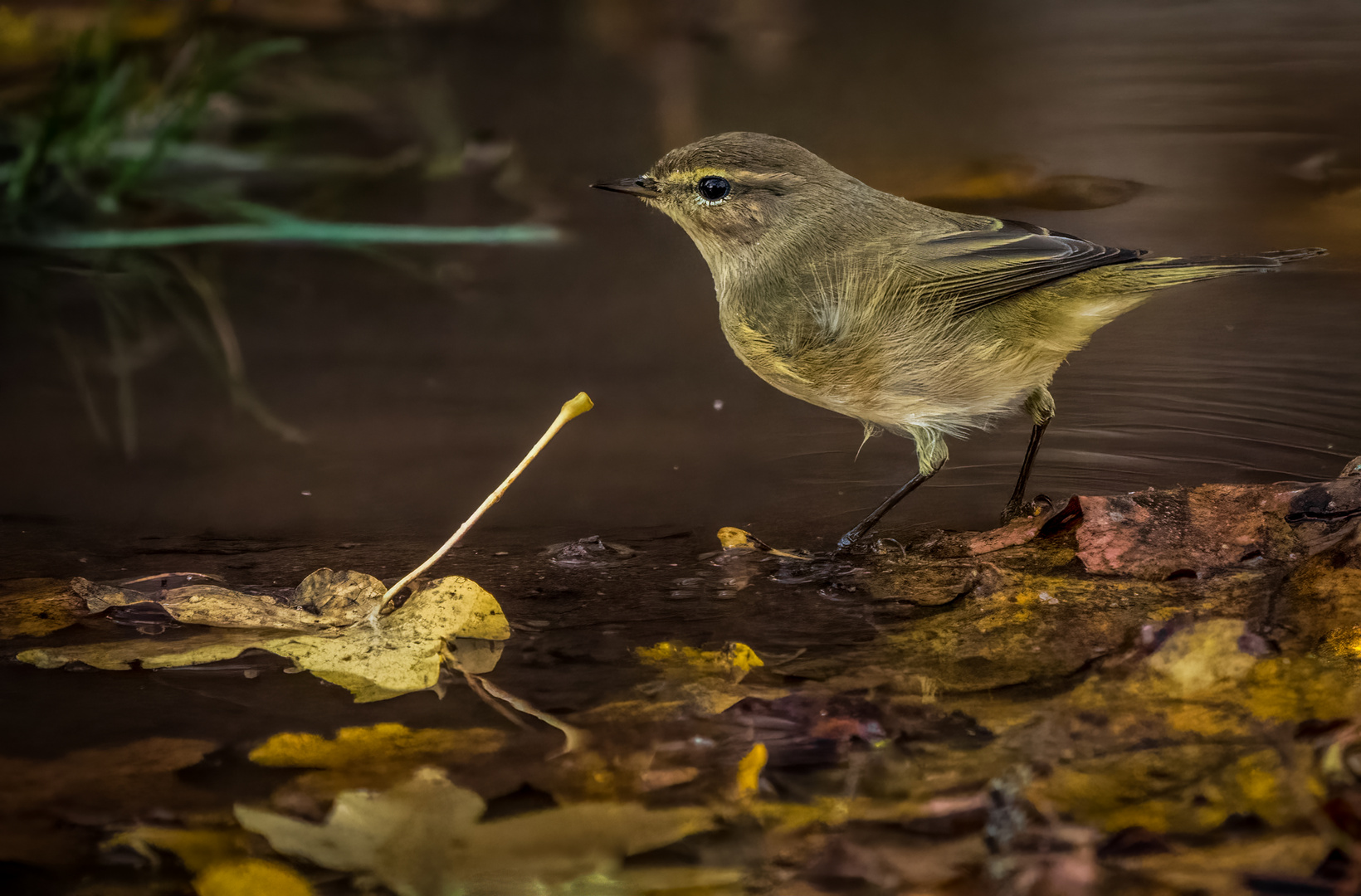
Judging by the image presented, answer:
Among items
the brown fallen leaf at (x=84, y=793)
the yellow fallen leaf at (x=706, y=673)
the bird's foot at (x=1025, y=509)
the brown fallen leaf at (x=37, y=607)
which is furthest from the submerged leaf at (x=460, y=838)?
the bird's foot at (x=1025, y=509)

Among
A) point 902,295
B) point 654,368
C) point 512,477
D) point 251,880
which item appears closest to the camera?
point 251,880

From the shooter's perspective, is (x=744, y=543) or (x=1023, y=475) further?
(x=1023, y=475)

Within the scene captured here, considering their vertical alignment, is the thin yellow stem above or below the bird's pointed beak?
below

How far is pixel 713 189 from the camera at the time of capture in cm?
→ 199

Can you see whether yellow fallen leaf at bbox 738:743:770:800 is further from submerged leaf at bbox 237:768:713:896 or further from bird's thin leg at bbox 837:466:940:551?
bird's thin leg at bbox 837:466:940:551

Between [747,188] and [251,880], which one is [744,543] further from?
[251,880]

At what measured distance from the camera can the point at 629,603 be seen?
5.25ft

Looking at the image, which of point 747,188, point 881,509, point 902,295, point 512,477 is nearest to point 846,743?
point 512,477

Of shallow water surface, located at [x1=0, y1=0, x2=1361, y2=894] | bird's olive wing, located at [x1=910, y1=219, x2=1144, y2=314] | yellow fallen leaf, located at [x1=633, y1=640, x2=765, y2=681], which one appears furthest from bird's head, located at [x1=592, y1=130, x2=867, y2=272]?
yellow fallen leaf, located at [x1=633, y1=640, x2=765, y2=681]

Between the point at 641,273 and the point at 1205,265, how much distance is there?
1475mm

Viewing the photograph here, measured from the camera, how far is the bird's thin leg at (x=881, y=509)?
1.78 meters

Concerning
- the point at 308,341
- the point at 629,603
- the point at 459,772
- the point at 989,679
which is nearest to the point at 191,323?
the point at 308,341

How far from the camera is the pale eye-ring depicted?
1980 millimetres

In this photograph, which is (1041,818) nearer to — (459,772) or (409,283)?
(459,772)
